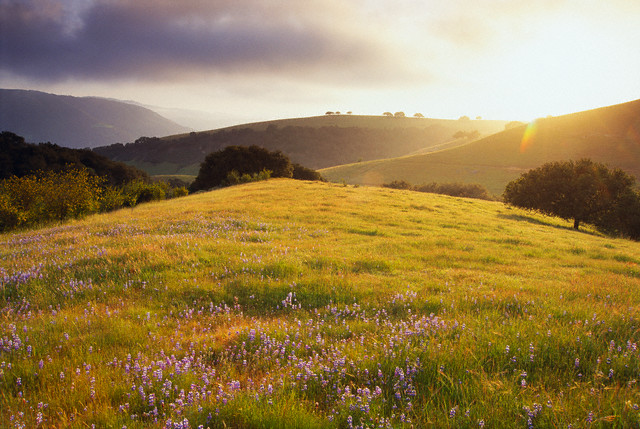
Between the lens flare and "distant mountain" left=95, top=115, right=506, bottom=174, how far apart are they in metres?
70.9

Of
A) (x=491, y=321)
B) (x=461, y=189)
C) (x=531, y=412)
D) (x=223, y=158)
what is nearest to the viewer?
(x=531, y=412)

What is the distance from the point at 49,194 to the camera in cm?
1892

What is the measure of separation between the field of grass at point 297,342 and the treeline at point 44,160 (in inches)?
2280

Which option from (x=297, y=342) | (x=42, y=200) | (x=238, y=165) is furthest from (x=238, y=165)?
(x=297, y=342)

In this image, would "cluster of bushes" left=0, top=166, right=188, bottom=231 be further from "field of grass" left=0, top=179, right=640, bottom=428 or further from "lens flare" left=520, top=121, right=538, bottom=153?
"lens flare" left=520, top=121, right=538, bottom=153

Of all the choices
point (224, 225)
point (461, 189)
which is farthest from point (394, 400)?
point (461, 189)

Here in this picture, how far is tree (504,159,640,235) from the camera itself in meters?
33.7

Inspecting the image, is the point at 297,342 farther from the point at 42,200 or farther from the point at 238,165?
the point at 238,165

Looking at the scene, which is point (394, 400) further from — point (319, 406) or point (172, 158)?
point (172, 158)

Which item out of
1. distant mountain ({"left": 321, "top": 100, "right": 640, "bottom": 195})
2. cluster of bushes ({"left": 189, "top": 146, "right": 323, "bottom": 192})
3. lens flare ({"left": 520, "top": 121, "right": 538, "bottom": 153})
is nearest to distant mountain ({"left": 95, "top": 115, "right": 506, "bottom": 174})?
distant mountain ({"left": 321, "top": 100, "right": 640, "bottom": 195})

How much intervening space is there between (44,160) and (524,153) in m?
115

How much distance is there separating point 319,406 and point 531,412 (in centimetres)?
187

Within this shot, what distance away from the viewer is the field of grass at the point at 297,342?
111 inches

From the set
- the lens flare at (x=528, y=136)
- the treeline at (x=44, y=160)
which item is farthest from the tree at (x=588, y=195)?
the lens flare at (x=528, y=136)
